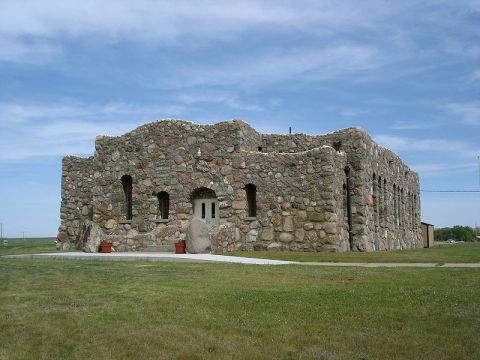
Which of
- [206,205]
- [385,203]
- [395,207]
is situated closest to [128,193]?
[206,205]

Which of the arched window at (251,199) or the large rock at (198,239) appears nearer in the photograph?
the large rock at (198,239)

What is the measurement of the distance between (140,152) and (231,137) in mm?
4546

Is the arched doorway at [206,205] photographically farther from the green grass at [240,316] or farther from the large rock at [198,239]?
the green grass at [240,316]

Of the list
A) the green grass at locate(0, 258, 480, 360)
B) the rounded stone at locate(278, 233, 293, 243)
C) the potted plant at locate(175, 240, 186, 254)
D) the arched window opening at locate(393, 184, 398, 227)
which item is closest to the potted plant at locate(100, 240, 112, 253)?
the potted plant at locate(175, 240, 186, 254)

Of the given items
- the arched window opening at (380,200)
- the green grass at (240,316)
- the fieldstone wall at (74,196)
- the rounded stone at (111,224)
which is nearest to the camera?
the green grass at (240,316)

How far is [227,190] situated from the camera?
25672mm

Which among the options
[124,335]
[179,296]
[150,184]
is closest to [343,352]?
[124,335]

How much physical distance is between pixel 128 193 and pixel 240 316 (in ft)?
64.4

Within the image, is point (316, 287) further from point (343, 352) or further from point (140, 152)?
point (140, 152)

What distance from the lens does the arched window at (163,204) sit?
89.1ft

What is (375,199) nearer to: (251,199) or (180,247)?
(251,199)

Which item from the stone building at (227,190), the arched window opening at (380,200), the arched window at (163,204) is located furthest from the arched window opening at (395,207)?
the arched window at (163,204)

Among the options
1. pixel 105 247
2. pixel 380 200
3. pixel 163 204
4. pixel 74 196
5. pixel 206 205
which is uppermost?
pixel 74 196

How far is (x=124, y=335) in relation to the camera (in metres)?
8.20
